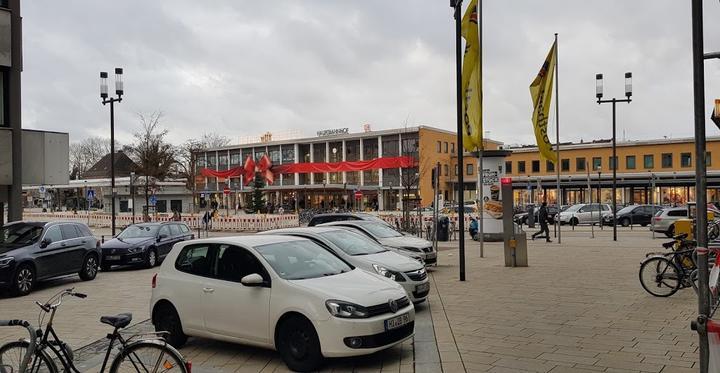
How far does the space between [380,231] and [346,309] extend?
8631 mm

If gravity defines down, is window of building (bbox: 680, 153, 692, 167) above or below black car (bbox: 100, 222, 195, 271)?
above

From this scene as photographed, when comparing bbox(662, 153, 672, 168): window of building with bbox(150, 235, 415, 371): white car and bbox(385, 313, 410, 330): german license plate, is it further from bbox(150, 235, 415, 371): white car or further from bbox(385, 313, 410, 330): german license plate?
bbox(385, 313, 410, 330): german license plate

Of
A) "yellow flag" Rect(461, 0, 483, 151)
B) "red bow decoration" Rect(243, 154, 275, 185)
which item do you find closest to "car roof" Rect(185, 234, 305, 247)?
"yellow flag" Rect(461, 0, 483, 151)

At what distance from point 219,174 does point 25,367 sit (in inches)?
2242

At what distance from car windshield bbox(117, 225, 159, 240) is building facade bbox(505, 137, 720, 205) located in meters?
44.4

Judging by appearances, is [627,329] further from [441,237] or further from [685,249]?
[441,237]

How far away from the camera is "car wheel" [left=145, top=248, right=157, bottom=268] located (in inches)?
755

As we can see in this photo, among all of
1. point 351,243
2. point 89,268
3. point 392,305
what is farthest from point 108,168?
point 392,305

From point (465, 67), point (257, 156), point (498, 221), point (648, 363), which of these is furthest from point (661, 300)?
point (257, 156)

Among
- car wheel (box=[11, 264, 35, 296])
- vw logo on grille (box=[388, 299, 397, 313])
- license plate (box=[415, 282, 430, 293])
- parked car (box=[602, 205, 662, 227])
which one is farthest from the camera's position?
parked car (box=[602, 205, 662, 227])

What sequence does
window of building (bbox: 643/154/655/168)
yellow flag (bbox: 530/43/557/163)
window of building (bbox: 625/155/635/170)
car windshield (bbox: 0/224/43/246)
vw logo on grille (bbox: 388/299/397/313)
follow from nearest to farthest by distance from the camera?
1. vw logo on grille (bbox: 388/299/397/313)
2. car windshield (bbox: 0/224/43/246)
3. yellow flag (bbox: 530/43/557/163)
4. window of building (bbox: 643/154/655/168)
5. window of building (bbox: 625/155/635/170)

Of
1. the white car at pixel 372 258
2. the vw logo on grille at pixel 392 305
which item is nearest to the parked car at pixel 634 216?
the white car at pixel 372 258

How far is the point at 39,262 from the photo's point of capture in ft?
45.6

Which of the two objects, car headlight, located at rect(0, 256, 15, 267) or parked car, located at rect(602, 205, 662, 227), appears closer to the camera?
car headlight, located at rect(0, 256, 15, 267)
